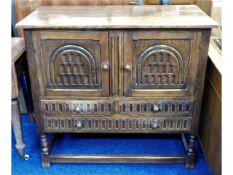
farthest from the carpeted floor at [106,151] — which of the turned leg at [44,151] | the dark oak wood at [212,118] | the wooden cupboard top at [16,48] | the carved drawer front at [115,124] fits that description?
the wooden cupboard top at [16,48]

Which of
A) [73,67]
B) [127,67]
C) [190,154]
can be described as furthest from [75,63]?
[190,154]

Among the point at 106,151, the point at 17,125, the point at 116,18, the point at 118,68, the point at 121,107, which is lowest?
the point at 106,151

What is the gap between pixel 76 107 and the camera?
1.46 metres

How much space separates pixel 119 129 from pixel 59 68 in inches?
17.5

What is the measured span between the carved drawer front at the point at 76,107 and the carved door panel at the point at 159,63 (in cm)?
13

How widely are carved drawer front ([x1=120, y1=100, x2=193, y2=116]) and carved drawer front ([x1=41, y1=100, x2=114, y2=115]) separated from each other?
0.08 metres

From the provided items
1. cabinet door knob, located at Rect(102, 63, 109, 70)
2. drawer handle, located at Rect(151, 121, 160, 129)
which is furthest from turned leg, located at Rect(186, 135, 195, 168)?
cabinet door knob, located at Rect(102, 63, 109, 70)

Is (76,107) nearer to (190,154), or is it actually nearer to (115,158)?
(115,158)

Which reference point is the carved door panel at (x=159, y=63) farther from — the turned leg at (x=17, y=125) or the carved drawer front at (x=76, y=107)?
the turned leg at (x=17, y=125)

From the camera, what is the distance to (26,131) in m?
1.96

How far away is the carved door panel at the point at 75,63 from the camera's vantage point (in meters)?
1.30

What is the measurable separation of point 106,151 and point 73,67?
640mm

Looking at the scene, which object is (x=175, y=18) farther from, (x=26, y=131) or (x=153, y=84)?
(x=26, y=131)

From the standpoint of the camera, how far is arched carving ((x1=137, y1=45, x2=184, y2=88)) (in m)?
1.32
